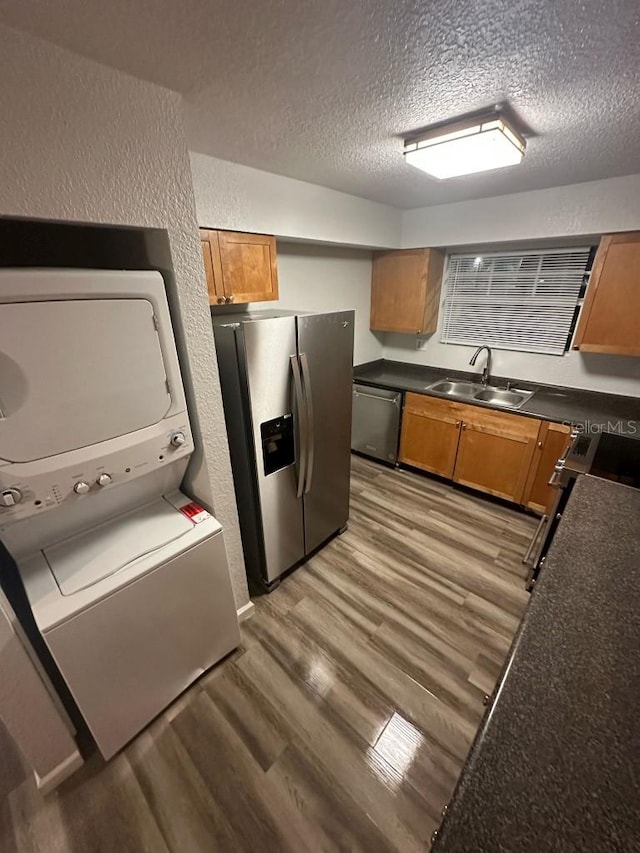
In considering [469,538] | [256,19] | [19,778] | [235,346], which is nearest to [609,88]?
[256,19]

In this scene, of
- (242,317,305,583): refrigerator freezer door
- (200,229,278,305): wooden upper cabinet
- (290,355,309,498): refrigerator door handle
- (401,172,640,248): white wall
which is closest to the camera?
(242,317,305,583): refrigerator freezer door

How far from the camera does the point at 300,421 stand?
178 cm

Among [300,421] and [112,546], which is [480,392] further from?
[112,546]

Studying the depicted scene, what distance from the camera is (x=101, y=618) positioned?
3.69 ft

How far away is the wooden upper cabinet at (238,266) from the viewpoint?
179 cm

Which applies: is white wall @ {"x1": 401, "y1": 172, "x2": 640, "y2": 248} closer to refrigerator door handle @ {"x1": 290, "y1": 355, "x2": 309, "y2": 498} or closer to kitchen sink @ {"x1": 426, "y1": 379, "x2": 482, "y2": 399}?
kitchen sink @ {"x1": 426, "y1": 379, "x2": 482, "y2": 399}

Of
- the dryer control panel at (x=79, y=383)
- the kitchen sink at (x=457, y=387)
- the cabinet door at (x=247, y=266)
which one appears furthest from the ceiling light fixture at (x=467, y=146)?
the kitchen sink at (x=457, y=387)

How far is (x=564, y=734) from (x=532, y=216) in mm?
2885

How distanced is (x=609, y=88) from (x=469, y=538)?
7.75 ft

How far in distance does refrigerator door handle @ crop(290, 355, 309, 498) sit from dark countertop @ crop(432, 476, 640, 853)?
1.19 meters

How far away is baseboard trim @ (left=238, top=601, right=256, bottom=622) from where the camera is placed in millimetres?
1842

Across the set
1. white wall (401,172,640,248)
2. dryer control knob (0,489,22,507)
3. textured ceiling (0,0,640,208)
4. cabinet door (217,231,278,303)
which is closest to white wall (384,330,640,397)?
white wall (401,172,640,248)

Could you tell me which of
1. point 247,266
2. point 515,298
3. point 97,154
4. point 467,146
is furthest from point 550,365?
point 97,154

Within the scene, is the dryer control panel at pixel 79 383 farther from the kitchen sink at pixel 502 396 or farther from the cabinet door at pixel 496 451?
the kitchen sink at pixel 502 396
